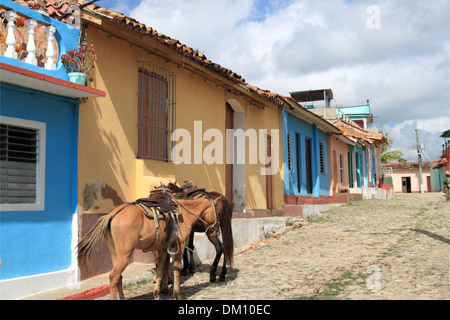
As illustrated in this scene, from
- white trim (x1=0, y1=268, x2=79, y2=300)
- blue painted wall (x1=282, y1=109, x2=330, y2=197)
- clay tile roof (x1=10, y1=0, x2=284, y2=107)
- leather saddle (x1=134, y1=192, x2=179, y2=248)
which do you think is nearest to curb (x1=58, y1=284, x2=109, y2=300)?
white trim (x1=0, y1=268, x2=79, y2=300)

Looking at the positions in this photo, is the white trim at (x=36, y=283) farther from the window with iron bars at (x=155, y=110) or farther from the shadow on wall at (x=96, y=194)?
the window with iron bars at (x=155, y=110)

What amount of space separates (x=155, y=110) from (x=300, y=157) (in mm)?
9208

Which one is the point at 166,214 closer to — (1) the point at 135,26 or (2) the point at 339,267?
(1) the point at 135,26

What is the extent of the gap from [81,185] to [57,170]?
18.9 inches

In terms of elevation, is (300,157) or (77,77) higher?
(77,77)

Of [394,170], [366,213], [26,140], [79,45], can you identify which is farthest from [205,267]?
[394,170]

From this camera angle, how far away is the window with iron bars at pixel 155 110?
8.25 meters

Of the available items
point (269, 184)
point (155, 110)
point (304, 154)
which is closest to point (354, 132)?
point (304, 154)

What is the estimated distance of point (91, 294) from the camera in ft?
19.2

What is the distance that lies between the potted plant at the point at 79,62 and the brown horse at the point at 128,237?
219 cm

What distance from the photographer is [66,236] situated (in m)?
6.39

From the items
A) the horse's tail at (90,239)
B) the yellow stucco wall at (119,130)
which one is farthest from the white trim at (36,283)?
the horse's tail at (90,239)

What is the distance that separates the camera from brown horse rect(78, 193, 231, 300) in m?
5.00

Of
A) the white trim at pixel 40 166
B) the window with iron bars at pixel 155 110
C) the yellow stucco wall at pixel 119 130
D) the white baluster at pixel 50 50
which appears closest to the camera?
the white trim at pixel 40 166
